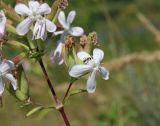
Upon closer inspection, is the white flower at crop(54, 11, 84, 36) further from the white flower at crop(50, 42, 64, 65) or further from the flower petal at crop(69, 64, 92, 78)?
the flower petal at crop(69, 64, 92, 78)

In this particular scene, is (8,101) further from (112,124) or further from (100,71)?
(100,71)

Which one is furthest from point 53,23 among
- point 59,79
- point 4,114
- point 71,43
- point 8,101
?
point 59,79

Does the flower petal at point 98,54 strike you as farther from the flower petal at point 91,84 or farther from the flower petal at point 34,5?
the flower petal at point 34,5

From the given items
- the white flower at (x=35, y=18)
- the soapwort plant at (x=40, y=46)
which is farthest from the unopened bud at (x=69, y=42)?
the white flower at (x=35, y=18)

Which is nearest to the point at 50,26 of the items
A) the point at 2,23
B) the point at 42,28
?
the point at 42,28

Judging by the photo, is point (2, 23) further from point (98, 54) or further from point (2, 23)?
point (98, 54)

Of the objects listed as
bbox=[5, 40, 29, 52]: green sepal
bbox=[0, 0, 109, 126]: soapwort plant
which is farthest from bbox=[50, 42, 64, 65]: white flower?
bbox=[5, 40, 29, 52]: green sepal
